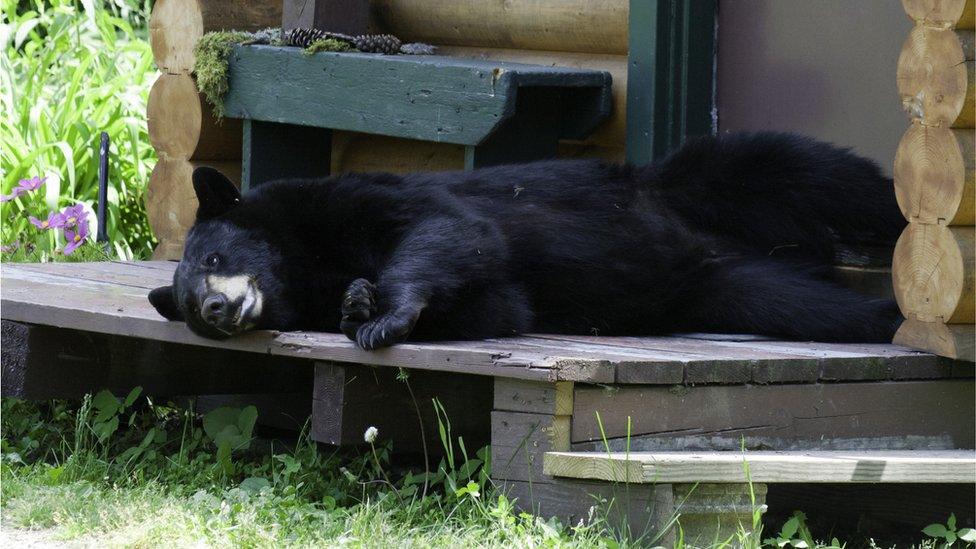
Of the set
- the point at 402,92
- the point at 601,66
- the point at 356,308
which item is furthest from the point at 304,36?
the point at 356,308

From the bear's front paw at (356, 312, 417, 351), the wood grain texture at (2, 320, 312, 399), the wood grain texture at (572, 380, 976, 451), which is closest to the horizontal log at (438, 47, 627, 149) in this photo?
the wood grain texture at (2, 320, 312, 399)

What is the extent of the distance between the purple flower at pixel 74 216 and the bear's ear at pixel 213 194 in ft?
10.00

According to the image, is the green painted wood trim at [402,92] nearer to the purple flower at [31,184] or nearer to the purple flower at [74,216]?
the purple flower at [74,216]

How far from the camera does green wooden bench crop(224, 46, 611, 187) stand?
16.2 ft

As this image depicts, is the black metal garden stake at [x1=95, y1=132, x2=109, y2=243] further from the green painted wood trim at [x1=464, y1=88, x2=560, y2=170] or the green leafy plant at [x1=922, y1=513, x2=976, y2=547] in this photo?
the green leafy plant at [x1=922, y1=513, x2=976, y2=547]

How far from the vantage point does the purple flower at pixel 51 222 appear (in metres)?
6.98

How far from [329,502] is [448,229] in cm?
88

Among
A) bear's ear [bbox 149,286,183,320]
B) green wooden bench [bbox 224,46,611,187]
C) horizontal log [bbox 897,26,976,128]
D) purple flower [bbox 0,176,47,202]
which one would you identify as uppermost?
horizontal log [bbox 897,26,976,128]

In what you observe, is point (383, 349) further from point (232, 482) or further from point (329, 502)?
point (232, 482)

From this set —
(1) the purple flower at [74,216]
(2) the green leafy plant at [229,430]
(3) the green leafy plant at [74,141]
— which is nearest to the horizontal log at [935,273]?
(2) the green leafy plant at [229,430]

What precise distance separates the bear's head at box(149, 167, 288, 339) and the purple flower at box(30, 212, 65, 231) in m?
3.01

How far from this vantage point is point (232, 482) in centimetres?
407

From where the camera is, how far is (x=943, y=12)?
3594 millimetres

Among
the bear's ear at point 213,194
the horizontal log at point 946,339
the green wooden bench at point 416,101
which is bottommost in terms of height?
the horizontal log at point 946,339
